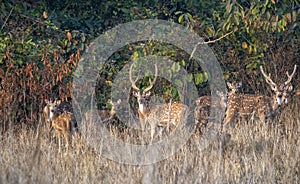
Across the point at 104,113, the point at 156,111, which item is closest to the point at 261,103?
the point at 156,111

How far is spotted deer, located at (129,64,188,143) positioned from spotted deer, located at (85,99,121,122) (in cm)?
39

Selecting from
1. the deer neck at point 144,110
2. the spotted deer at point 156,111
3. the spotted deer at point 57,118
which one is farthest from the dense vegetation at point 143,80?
the deer neck at point 144,110

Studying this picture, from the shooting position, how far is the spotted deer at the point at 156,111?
9.31m

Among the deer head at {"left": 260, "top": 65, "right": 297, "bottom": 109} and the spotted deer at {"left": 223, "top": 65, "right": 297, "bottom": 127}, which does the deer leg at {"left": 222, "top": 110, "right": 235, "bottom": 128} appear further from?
the deer head at {"left": 260, "top": 65, "right": 297, "bottom": 109}

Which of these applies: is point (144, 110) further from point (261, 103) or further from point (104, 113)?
point (261, 103)

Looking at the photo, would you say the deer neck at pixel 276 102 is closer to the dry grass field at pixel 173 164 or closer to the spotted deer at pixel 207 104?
the spotted deer at pixel 207 104

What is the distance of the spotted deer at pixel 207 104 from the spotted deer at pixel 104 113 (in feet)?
3.89

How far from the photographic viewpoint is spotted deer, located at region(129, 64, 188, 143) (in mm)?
9314

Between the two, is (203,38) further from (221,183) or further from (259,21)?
(221,183)

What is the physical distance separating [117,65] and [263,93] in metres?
2.62

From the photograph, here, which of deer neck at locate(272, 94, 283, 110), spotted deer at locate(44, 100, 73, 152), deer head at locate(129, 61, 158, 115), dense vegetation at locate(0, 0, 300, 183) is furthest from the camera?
deer neck at locate(272, 94, 283, 110)

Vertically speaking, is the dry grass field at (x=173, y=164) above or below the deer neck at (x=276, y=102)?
below

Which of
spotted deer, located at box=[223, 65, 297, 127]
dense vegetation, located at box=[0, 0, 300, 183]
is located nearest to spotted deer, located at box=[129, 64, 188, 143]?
dense vegetation, located at box=[0, 0, 300, 183]

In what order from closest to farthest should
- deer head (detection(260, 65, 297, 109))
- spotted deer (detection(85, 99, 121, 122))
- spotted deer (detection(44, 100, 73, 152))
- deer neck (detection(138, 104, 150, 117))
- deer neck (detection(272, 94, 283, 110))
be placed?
spotted deer (detection(44, 100, 73, 152)) → spotted deer (detection(85, 99, 121, 122)) → deer head (detection(260, 65, 297, 109)) → deer neck (detection(272, 94, 283, 110)) → deer neck (detection(138, 104, 150, 117))
